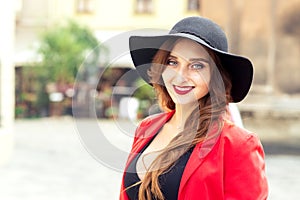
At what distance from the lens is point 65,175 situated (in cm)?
846

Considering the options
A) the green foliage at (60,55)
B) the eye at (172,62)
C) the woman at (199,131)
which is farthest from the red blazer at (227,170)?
the green foliage at (60,55)

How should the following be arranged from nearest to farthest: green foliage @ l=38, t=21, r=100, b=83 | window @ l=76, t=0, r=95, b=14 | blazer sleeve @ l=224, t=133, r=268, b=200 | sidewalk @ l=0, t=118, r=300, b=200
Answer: blazer sleeve @ l=224, t=133, r=268, b=200, sidewalk @ l=0, t=118, r=300, b=200, green foliage @ l=38, t=21, r=100, b=83, window @ l=76, t=0, r=95, b=14

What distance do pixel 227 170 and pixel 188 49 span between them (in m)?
0.32

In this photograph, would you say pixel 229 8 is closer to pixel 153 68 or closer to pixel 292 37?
pixel 292 37

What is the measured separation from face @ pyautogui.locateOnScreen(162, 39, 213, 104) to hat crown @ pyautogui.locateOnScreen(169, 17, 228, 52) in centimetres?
3

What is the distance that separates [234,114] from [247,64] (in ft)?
3.05

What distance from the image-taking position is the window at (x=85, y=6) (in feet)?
70.7

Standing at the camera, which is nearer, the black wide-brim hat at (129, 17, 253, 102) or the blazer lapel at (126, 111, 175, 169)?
the black wide-brim hat at (129, 17, 253, 102)

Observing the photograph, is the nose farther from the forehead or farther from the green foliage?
the green foliage

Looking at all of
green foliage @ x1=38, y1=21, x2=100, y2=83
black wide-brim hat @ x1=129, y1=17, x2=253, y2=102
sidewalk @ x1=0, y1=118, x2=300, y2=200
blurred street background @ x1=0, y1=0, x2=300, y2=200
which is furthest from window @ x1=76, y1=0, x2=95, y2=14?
black wide-brim hat @ x1=129, y1=17, x2=253, y2=102

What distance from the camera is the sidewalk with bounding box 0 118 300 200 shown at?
274 inches

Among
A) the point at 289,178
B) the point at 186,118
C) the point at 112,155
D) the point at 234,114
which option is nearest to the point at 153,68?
the point at 186,118

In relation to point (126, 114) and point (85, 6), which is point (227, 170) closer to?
point (126, 114)

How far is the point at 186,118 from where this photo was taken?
151 centimetres
